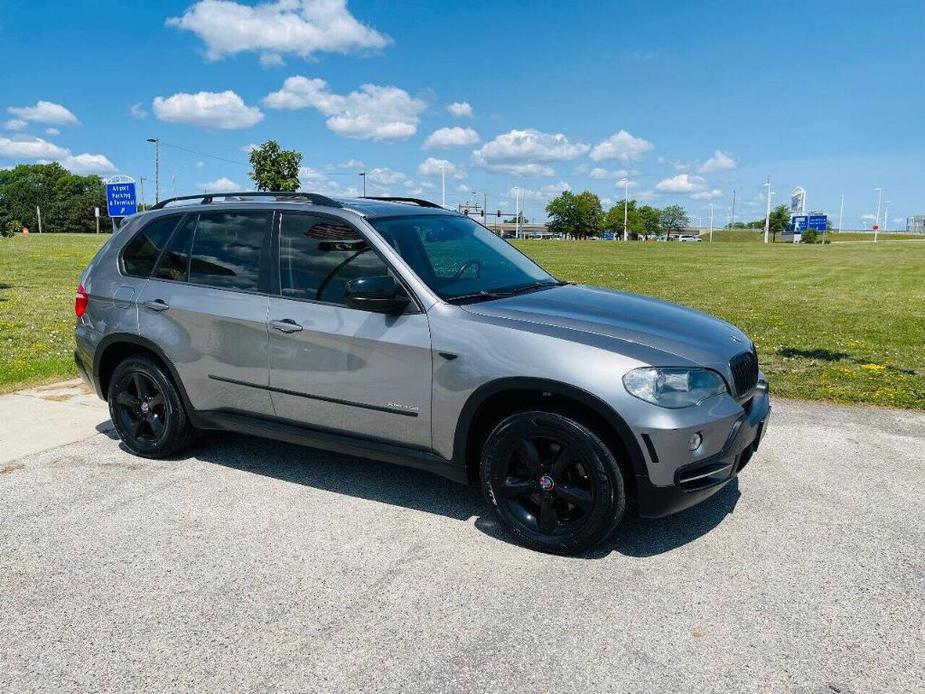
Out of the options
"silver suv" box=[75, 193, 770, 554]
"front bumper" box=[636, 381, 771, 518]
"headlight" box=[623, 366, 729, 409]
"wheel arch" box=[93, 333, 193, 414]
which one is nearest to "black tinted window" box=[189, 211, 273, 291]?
Result: "silver suv" box=[75, 193, 770, 554]

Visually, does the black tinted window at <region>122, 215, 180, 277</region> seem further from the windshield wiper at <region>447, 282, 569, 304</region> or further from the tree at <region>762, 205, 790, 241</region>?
the tree at <region>762, 205, 790, 241</region>

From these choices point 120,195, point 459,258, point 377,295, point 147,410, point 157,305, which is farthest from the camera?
point 120,195

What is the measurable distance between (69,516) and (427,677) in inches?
99.9

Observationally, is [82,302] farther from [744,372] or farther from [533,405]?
[744,372]

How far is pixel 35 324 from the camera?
11617mm

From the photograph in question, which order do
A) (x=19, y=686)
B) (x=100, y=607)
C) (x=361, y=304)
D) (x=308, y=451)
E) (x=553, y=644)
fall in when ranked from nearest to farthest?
(x=19, y=686)
(x=553, y=644)
(x=100, y=607)
(x=361, y=304)
(x=308, y=451)

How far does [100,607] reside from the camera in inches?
128

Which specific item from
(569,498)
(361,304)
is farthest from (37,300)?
(569,498)

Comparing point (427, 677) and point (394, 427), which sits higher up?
point (394, 427)

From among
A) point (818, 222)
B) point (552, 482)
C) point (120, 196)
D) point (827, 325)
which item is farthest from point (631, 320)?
point (818, 222)

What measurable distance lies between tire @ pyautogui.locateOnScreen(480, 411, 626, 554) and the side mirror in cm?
85

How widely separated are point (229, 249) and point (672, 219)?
189 metres

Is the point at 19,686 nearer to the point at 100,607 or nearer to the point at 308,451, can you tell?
the point at 100,607

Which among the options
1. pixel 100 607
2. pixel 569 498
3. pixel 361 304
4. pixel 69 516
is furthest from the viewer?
pixel 69 516
